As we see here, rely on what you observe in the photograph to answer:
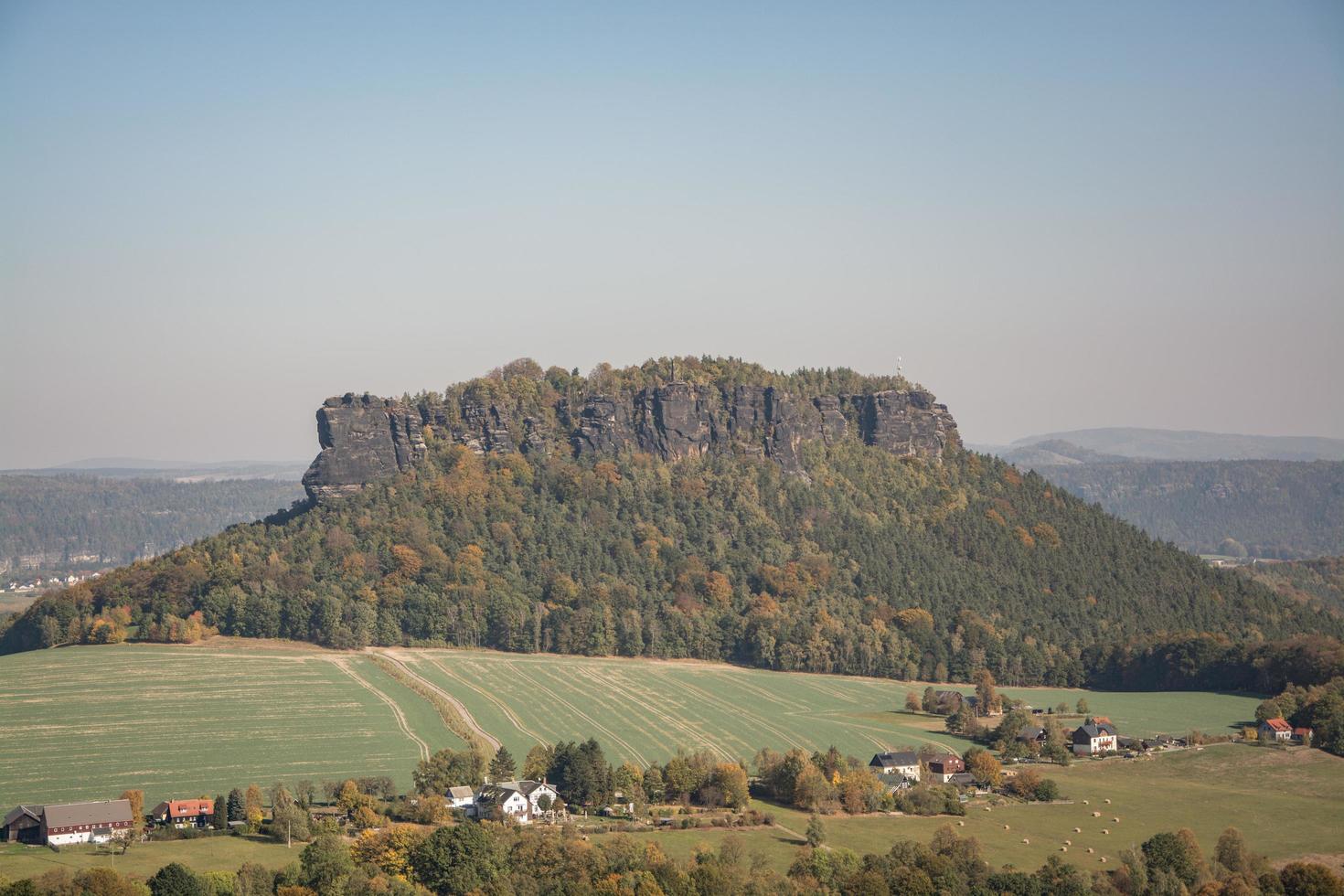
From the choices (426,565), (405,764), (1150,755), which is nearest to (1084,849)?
(1150,755)

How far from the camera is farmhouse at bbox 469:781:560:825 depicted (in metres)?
90.4

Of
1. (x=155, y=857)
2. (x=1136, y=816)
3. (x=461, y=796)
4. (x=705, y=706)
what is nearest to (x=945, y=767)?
(x=1136, y=816)

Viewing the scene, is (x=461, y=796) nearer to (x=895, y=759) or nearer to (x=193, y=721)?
(x=895, y=759)

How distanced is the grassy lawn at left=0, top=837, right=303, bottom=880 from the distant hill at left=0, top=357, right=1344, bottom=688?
6050 centimetres

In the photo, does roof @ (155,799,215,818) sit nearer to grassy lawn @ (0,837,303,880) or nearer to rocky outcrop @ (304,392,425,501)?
grassy lawn @ (0,837,303,880)

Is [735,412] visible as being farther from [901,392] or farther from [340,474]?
[340,474]

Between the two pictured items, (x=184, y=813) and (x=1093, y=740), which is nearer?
(x=184, y=813)

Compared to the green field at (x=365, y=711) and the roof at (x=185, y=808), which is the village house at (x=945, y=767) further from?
the roof at (x=185, y=808)

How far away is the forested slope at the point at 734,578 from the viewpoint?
146 m

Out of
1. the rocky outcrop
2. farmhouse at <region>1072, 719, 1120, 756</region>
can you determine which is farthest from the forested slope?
farmhouse at <region>1072, 719, 1120, 756</region>

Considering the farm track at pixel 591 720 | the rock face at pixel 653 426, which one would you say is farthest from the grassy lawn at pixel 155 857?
the rock face at pixel 653 426

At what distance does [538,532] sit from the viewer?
166500 mm

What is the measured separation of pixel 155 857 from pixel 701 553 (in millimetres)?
90420

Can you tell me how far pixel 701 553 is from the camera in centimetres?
16562
